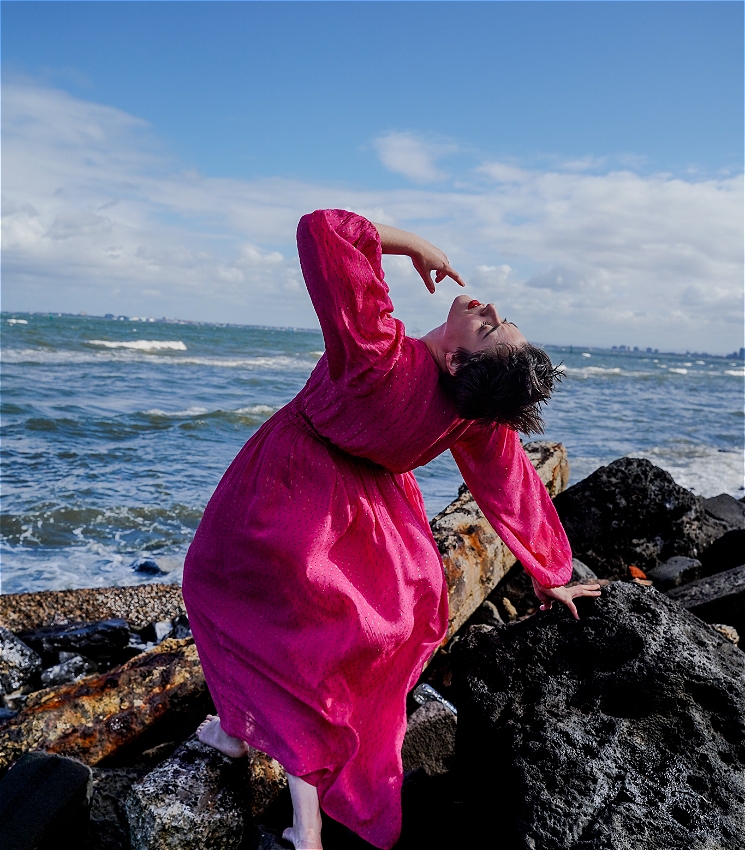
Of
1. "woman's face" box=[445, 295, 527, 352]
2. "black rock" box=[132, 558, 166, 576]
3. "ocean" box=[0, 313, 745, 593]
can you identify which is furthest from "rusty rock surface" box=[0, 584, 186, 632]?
"woman's face" box=[445, 295, 527, 352]

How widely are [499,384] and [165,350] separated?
3096 centimetres

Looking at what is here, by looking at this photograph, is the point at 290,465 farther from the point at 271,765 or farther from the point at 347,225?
the point at 271,765

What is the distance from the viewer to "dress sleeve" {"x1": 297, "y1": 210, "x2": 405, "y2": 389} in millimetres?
2262

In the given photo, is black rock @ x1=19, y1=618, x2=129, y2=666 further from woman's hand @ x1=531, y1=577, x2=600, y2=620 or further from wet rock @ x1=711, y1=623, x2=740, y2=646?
wet rock @ x1=711, y1=623, x2=740, y2=646

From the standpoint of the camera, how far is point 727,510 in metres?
7.61

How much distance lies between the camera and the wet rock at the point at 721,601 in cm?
430

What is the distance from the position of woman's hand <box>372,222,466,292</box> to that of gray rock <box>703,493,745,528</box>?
5571 millimetres

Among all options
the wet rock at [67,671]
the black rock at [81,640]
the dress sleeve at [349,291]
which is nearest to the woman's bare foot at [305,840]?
the dress sleeve at [349,291]

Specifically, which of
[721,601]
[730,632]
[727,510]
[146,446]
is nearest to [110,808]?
[730,632]

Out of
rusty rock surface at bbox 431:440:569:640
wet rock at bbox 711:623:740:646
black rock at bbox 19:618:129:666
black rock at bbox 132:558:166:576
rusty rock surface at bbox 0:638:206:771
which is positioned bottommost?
black rock at bbox 132:558:166:576

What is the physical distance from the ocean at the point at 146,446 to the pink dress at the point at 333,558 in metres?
0.66

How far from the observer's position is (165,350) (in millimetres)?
31859

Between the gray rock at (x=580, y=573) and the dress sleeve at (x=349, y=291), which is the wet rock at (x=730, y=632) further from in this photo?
the dress sleeve at (x=349, y=291)

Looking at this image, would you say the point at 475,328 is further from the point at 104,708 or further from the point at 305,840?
the point at 104,708
